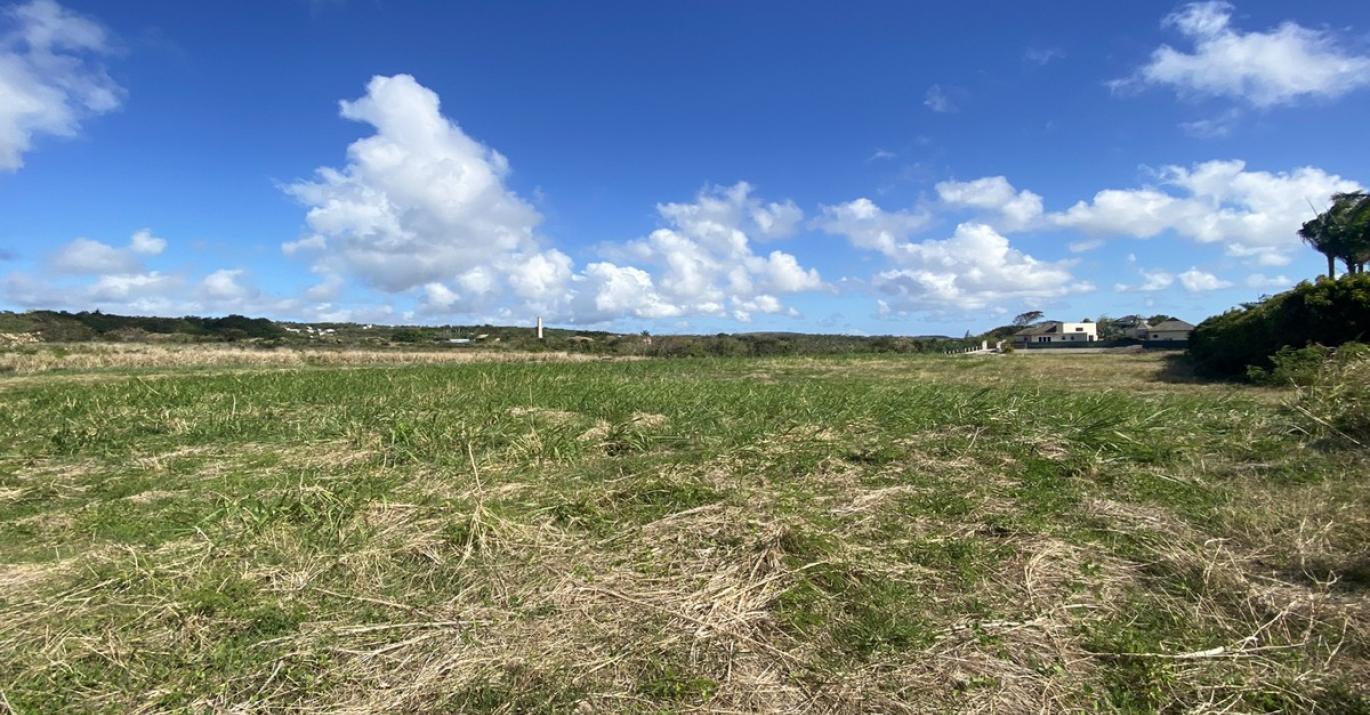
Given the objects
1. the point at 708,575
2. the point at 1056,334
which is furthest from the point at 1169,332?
the point at 708,575

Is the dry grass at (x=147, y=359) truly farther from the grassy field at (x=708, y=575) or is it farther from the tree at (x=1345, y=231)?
the tree at (x=1345, y=231)

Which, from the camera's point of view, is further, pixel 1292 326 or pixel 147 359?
pixel 147 359

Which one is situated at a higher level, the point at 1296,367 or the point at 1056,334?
the point at 1056,334

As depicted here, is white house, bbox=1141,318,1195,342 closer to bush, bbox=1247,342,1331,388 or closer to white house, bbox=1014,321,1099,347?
white house, bbox=1014,321,1099,347

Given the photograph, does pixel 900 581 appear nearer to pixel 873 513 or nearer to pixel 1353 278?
pixel 873 513

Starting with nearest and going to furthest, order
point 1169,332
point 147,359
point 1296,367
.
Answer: point 1296,367
point 147,359
point 1169,332

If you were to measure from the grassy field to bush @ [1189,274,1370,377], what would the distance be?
43.3ft

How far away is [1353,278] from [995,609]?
21238 mm

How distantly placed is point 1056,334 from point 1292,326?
66.7 m

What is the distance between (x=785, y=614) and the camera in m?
3.28

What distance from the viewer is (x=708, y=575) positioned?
3791mm

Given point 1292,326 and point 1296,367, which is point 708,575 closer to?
point 1296,367

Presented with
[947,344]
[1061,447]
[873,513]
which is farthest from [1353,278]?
[947,344]

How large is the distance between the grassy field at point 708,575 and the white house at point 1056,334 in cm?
7623
